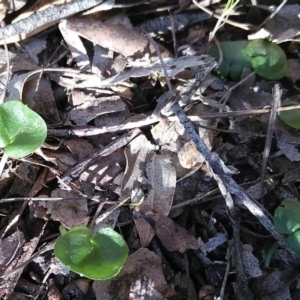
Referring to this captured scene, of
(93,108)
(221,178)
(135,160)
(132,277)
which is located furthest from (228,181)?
(93,108)

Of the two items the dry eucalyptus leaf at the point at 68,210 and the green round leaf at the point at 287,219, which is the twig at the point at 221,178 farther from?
the dry eucalyptus leaf at the point at 68,210

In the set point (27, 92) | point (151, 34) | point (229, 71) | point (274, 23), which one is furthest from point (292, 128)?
point (27, 92)

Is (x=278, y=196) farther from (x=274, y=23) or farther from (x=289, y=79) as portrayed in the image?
(x=274, y=23)

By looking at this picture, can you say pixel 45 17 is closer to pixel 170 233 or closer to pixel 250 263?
pixel 170 233

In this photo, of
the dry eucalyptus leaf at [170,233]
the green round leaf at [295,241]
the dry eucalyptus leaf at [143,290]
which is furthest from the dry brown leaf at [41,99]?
the green round leaf at [295,241]

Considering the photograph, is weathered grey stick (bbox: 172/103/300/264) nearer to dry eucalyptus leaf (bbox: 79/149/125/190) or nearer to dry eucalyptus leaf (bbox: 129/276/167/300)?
dry eucalyptus leaf (bbox: 79/149/125/190)
